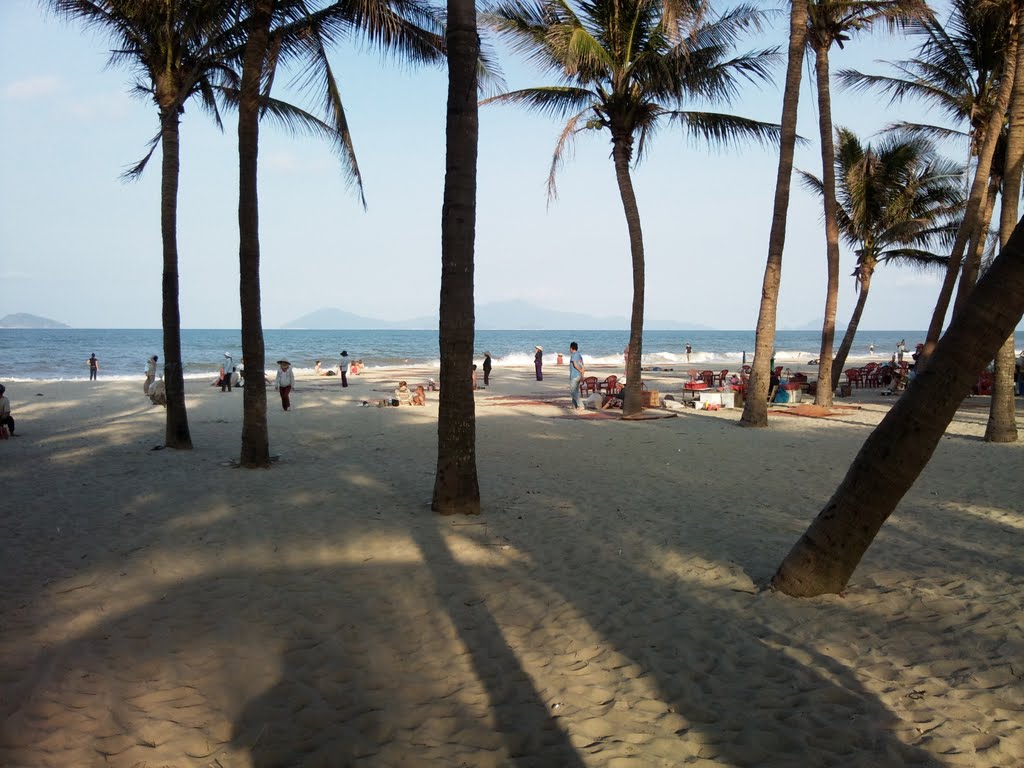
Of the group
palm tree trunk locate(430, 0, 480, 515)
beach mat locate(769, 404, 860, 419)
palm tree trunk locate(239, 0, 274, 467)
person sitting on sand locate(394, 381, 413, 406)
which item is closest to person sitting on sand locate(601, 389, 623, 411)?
beach mat locate(769, 404, 860, 419)

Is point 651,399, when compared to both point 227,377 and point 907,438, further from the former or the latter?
point 227,377

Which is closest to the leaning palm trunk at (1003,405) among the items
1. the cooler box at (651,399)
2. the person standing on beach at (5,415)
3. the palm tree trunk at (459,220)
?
the cooler box at (651,399)

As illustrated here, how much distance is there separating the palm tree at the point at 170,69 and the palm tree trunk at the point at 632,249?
7495mm

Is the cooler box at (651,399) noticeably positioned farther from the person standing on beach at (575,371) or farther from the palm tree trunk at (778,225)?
the palm tree trunk at (778,225)

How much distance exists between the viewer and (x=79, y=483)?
8.48 m

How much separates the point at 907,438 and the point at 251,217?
8057 mm

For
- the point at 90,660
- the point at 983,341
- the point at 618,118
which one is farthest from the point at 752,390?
the point at 90,660

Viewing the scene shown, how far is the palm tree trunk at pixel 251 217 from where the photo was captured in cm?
887

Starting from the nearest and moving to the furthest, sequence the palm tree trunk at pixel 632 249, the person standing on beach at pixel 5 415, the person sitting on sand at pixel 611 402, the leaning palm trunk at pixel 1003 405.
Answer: the leaning palm trunk at pixel 1003 405, the person standing on beach at pixel 5 415, the palm tree trunk at pixel 632 249, the person sitting on sand at pixel 611 402

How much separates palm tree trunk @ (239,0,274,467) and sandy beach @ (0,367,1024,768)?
3.58 ft

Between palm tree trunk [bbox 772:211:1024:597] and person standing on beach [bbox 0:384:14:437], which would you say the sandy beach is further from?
person standing on beach [bbox 0:384:14:437]

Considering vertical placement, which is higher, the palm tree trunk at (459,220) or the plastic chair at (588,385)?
the palm tree trunk at (459,220)

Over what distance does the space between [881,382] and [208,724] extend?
25.5 m

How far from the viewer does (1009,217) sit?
1109cm
